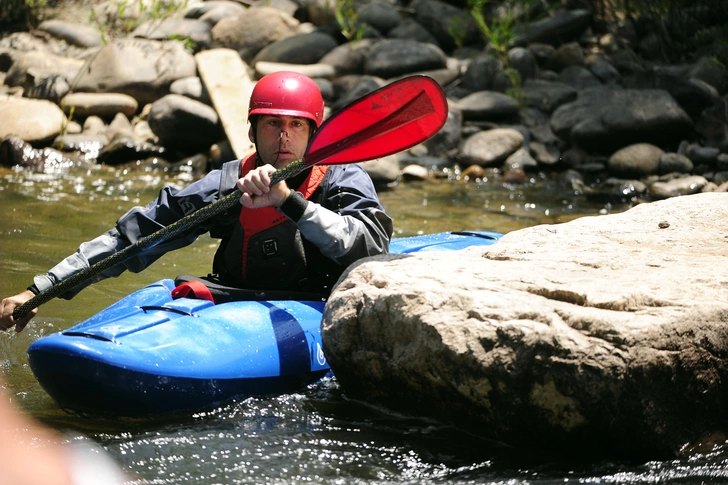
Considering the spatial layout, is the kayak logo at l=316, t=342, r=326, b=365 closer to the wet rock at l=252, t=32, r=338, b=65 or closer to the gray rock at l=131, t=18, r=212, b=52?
the wet rock at l=252, t=32, r=338, b=65

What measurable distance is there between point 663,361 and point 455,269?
71 centimetres

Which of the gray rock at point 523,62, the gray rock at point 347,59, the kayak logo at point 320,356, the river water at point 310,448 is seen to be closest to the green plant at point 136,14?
the gray rock at point 347,59

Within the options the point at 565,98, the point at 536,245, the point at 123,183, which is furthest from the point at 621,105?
the point at 536,245

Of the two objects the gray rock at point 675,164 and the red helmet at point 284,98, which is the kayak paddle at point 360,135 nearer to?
the red helmet at point 284,98

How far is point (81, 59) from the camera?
9.60 m

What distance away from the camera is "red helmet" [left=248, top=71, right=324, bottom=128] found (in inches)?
127

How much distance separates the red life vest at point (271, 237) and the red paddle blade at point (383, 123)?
17cm

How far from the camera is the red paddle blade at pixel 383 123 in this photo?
10.2 feet

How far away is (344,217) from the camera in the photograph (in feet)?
9.87

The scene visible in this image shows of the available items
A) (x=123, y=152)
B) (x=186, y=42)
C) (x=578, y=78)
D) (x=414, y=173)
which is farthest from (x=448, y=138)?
(x=186, y=42)

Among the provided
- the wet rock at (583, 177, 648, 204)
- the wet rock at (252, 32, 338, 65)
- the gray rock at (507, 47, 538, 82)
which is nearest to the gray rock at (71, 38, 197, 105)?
the wet rock at (252, 32, 338, 65)

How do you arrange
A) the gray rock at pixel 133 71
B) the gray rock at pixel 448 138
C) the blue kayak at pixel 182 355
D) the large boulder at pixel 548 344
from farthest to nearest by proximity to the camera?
the gray rock at pixel 133 71 → the gray rock at pixel 448 138 → the blue kayak at pixel 182 355 → the large boulder at pixel 548 344

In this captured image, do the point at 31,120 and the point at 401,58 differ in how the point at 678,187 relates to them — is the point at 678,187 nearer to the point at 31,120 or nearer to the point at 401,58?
the point at 401,58

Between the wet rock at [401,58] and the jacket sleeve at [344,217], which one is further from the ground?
A: the jacket sleeve at [344,217]
